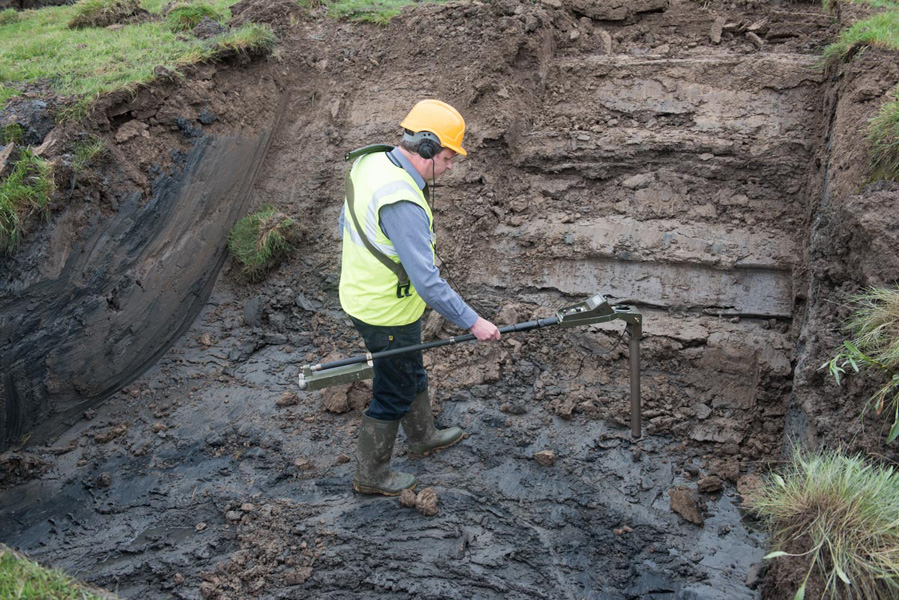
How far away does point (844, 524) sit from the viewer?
8.75ft

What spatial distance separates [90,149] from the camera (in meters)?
5.05

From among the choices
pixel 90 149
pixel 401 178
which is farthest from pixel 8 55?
pixel 401 178

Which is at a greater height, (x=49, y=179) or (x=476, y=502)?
(x=49, y=179)

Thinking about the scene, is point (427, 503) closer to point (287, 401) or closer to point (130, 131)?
point (287, 401)

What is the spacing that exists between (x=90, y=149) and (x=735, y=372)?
16.0 feet

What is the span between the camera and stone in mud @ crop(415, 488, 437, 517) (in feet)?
12.6

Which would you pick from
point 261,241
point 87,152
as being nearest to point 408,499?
point 261,241

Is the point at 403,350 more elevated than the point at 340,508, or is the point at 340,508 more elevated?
the point at 403,350

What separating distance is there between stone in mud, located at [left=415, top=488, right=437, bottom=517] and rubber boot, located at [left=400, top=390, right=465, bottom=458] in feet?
1.57

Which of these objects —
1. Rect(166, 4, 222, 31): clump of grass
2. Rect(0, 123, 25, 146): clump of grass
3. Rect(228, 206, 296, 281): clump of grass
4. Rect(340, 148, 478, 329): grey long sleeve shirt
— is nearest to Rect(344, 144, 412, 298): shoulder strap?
Rect(340, 148, 478, 329): grey long sleeve shirt

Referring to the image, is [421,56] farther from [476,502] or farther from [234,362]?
[476,502]

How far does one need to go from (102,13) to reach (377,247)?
6155 mm

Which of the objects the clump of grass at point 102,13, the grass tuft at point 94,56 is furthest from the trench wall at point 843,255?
the clump of grass at point 102,13

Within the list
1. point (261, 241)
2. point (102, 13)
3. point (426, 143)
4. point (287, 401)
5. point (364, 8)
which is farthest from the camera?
point (102, 13)
